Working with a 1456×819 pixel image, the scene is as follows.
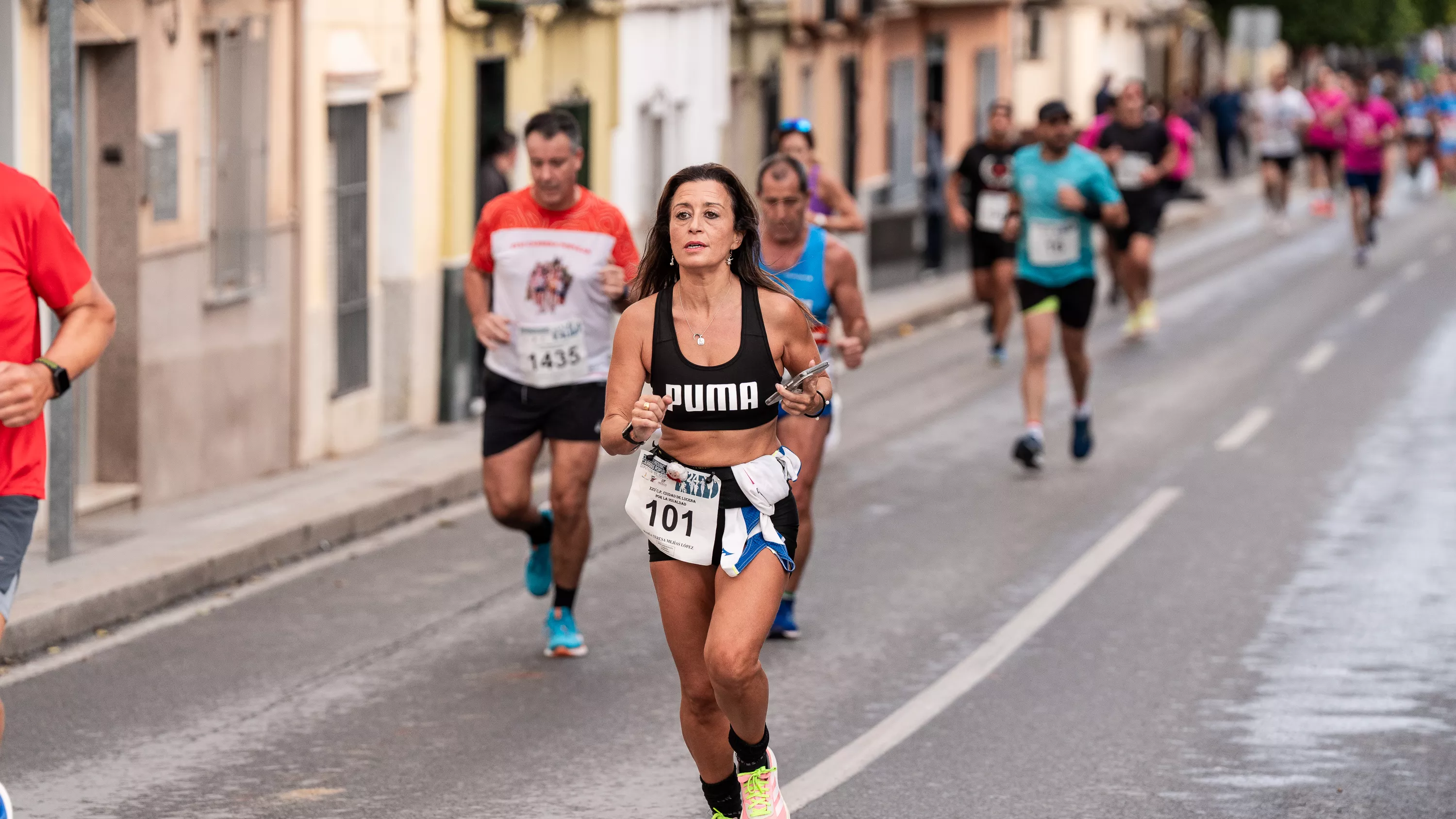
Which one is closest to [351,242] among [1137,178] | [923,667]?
[923,667]

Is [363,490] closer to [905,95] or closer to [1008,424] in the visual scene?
[1008,424]

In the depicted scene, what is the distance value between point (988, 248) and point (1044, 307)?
18.6 feet

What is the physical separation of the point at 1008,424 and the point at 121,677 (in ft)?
26.4

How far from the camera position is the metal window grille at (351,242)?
14781 mm

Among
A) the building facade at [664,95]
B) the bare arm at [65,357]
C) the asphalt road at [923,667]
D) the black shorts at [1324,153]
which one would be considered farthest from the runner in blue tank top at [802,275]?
the black shorts at [1324,153]

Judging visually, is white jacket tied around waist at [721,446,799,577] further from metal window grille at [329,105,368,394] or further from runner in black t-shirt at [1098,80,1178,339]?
runner in black t-shirt at [1098,80,1178,339]

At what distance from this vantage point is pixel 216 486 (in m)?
13.0

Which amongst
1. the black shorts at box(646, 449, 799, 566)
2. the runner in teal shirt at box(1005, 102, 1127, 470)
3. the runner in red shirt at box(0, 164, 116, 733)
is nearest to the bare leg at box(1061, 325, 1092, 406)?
the runner in teal shirt at box(1005, 102, 1127, 470)

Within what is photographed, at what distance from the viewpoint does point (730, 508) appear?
19.8 feet

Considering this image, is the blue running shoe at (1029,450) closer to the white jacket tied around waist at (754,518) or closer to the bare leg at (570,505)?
the bare leg at (570,505)

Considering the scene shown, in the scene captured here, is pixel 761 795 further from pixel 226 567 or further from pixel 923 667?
pixel 226 567

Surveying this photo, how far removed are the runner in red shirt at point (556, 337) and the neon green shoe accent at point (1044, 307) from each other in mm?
4991

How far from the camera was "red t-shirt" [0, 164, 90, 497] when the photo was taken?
558 centimetres

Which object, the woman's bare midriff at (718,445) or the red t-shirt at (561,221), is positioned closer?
the woman's bare midriff at (718,445)
